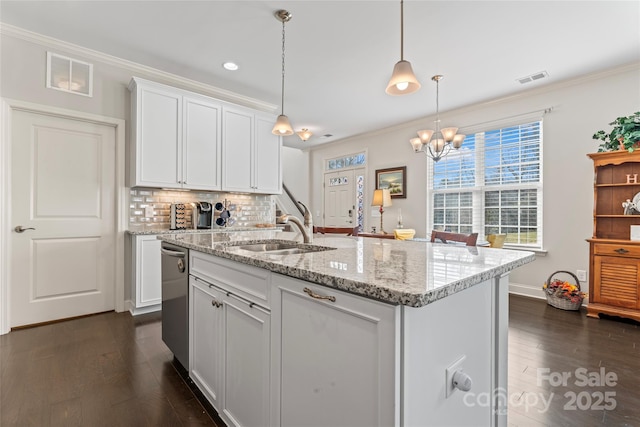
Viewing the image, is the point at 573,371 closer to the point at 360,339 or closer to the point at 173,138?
the point at 360,339

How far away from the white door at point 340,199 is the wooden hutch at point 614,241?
3834mm

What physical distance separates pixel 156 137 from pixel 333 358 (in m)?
3.37

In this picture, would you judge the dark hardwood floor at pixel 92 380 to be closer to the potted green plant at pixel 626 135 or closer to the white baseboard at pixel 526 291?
the white baseboard at pixel 526 291

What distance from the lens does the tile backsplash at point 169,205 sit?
3.51 metres

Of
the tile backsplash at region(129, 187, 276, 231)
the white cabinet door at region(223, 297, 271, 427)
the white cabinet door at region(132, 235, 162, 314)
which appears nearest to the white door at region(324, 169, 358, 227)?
the tile backsplash at region(129, 187, 276, 231)

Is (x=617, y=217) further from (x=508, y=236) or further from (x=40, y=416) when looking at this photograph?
(x=40, y=416)

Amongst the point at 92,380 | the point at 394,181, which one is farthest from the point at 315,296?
the point at 394,181

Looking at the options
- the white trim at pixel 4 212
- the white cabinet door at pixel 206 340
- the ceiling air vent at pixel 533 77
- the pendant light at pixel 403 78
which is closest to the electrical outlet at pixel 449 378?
the white cabinet door at pixel 206 340

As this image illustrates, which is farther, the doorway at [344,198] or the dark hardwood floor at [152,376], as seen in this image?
the doorway at [344,198]

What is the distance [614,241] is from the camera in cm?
306

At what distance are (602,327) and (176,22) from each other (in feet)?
15.8

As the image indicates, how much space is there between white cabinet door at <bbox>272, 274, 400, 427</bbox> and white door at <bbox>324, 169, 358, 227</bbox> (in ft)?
17.5

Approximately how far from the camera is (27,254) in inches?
114

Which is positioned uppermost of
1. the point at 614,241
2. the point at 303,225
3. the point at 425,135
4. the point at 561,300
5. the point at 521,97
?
the point at 521,97
